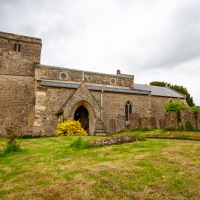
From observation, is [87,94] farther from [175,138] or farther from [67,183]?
[67,183]

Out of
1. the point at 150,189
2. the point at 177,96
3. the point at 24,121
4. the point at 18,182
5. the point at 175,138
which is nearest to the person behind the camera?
the point at 150,189

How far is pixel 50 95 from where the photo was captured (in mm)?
20156

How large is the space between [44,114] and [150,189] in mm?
17186

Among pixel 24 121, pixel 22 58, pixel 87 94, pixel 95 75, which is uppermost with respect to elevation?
pixel 22 58

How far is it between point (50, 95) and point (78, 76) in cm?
607

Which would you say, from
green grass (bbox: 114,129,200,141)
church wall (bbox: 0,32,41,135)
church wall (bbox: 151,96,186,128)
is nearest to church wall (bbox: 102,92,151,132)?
church wall (bbox: 151,96,186,128)

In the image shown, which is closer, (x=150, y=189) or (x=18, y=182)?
(x=150, y=189)

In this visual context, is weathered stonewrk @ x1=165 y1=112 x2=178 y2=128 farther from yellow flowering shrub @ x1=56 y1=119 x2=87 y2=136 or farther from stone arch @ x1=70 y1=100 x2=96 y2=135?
stone arch @ x1=70 y1=100 x2=96 y2=135

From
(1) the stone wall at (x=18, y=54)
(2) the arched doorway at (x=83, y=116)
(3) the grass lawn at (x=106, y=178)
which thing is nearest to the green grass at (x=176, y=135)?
(3) the grass lawn at (x=106, y=178)

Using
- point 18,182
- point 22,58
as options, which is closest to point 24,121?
point 22,58

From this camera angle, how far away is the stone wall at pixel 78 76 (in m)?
23.4

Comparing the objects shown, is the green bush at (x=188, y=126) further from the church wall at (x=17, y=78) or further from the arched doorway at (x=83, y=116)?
the church wall at (x=17, y=78)

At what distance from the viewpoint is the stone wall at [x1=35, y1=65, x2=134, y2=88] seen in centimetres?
2344

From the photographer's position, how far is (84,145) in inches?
317
